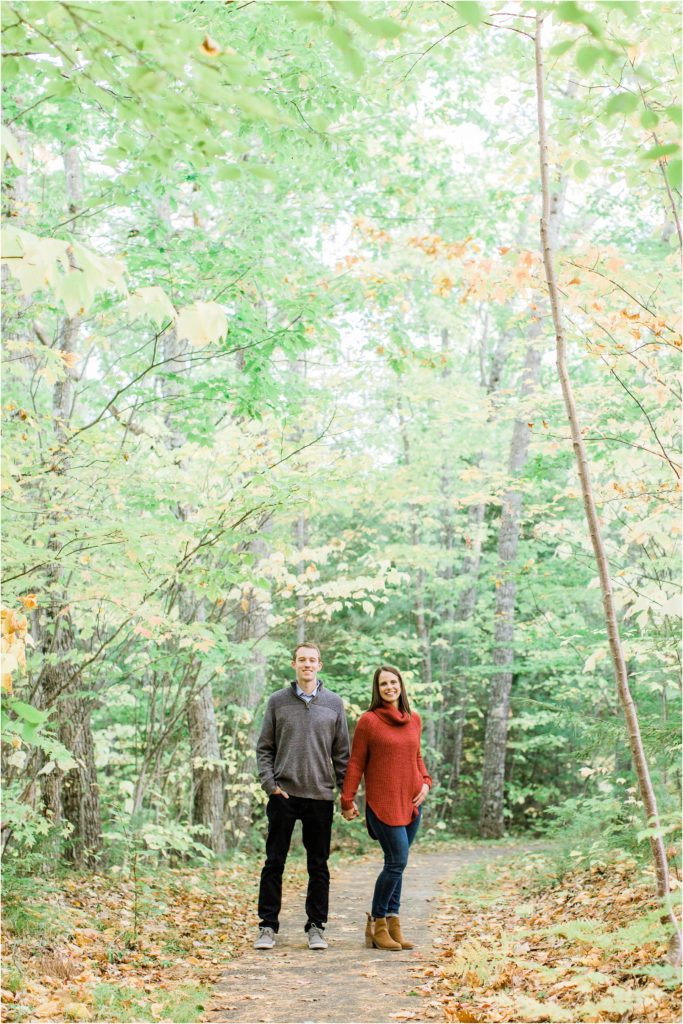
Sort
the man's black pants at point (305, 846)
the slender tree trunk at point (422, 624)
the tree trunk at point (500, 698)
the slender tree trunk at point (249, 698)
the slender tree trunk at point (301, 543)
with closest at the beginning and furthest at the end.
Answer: the man's black pants at point (305, 846), the slender tree trunk at point (249, 698), the slender tree trunk at point (301, 543), the tree trunk at point (500, 698), the slender tree trunk at point (422, 624)

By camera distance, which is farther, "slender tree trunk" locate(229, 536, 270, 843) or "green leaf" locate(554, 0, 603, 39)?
"slender tree trunk" locate(229, 536, 270, 843)

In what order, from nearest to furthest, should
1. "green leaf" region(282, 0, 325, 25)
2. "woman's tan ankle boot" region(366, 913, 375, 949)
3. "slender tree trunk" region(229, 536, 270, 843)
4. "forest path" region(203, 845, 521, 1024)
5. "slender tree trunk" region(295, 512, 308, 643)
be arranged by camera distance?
"green leaf" region(282, 0, 325, 25) → "forest path" region(203, 845, 521, 1024) → "woman's tan ankle boot" region(366, 913, 375, 949) → "slender tree trunk" region(229, 536, 270, 843) → "slender tree trunk" region(295, 512, 308, 643)

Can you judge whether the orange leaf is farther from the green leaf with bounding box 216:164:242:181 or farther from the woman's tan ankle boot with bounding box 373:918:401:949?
the woman's tan ankle boot with bounding box 373:918:401:949

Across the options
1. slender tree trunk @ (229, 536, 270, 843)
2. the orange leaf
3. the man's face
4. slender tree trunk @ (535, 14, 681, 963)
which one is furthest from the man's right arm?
slender tree trunk @ (229, 536, 270, 843)

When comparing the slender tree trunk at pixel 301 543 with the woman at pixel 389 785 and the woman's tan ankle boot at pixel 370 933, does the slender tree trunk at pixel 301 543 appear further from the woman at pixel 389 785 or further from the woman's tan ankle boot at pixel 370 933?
the woman's tan ankle boot at pixel 370 933

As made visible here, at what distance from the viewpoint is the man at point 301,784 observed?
5.49 meters

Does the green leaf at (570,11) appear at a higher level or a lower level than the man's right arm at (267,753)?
higher

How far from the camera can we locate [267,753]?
5.60 meters

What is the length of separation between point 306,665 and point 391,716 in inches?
27.0

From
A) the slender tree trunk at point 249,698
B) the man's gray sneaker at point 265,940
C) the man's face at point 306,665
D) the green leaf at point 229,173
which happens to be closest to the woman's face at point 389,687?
the man's face at point 306,665

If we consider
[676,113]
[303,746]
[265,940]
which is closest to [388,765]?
[303,746]

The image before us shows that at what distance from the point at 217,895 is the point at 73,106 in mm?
6840

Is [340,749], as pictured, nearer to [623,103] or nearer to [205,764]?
[623,103]

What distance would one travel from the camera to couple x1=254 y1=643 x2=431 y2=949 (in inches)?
215
